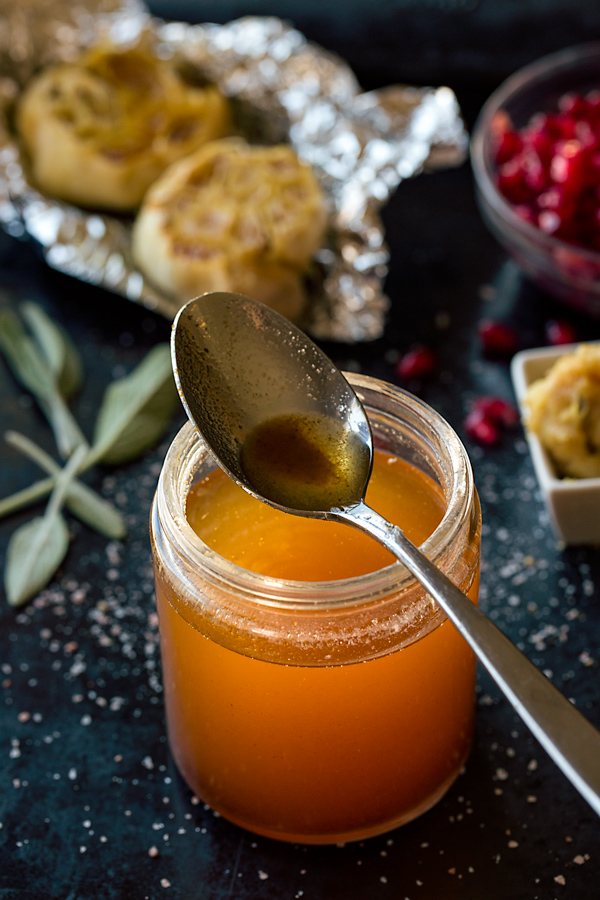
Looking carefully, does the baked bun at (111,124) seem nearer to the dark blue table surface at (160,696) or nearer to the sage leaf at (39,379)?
the dark blue table surface at (160,696)

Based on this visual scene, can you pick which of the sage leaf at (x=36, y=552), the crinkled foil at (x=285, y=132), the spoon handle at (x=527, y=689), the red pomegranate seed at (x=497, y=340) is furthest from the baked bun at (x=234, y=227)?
the spoon handle at (x=527, y=689)

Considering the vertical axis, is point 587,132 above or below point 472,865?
above

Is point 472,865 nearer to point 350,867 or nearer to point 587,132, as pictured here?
point 350,867

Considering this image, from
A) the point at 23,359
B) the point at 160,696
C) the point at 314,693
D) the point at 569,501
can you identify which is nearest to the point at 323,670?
the point at 314,693

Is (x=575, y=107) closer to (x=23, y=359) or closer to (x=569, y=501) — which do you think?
(x=569, y=501)

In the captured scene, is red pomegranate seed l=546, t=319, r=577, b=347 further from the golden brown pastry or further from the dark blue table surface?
the golden brown pastry

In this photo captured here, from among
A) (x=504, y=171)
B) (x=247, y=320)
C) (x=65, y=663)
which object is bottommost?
(x=65, y=663)

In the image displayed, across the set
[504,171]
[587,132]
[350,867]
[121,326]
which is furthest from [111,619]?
[587,132]
